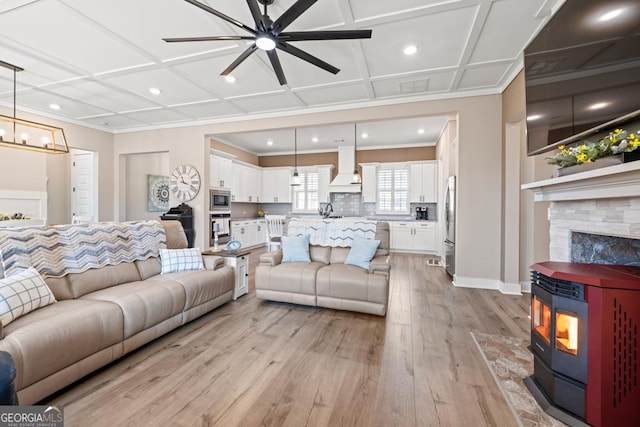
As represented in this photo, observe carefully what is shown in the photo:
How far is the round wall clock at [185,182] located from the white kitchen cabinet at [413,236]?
4888mm

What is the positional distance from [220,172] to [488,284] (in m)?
6.11

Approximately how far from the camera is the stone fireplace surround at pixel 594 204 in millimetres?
1516

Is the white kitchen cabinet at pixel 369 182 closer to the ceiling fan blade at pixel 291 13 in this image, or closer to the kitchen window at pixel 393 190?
the kitchen window at pixel 393 190

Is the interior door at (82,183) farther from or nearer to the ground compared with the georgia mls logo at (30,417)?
farther from the ground

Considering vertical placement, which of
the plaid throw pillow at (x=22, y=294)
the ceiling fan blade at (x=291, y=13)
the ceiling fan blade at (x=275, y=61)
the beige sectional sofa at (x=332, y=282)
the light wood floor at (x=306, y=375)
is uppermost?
the ceiling fan blade at (x=291, y=13)

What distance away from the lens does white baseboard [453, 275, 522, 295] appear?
3.78 metres

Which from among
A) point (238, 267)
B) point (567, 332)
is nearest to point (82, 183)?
point (238, 267)

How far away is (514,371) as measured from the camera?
200 cm

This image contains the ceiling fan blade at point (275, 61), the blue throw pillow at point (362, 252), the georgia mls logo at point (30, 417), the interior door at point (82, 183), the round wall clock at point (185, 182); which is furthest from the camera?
the interior door at point (82, 183)

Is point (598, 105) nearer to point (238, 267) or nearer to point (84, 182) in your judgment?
point (238, 267)

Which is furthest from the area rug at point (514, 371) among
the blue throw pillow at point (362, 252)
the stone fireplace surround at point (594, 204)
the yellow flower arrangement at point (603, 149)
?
the yellow flower arrangement at point (603, 149)

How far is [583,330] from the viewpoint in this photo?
1.47 metres

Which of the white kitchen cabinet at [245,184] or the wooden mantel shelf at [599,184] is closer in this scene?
the wooden mantel shelf at [599,184]

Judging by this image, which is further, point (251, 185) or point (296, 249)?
point (251, 185)
